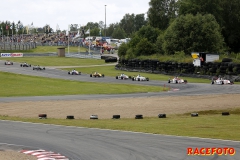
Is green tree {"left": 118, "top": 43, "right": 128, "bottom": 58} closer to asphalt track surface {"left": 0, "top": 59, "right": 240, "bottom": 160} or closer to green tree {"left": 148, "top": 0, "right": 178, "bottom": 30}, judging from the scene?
green tree {"left": 148, "top": 0, "right": 178, "bottom": 30}

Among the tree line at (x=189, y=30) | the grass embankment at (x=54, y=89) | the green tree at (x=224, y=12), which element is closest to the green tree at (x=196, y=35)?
the tree line at (x=189, y=30)

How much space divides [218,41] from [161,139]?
5760 centimetres

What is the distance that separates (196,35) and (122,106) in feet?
137

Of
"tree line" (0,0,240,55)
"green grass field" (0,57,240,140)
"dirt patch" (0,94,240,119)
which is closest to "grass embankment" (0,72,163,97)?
"green grass field" (0,57,240,140)

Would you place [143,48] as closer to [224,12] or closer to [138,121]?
[224,12]

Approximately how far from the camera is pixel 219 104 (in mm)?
30375

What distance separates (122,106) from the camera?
31.0m

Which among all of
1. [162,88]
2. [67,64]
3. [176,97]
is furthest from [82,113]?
[67,64]

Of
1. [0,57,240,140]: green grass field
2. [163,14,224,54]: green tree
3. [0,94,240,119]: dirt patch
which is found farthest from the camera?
[163,14,224,54]: green tree

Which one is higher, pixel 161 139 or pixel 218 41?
pixel 218 41

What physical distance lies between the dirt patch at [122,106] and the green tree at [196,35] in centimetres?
3441

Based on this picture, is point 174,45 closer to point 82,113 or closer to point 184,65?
point 184,65

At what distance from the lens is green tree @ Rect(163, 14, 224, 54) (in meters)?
69.7

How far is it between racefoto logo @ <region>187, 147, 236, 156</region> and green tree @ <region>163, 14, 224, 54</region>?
5739cm
